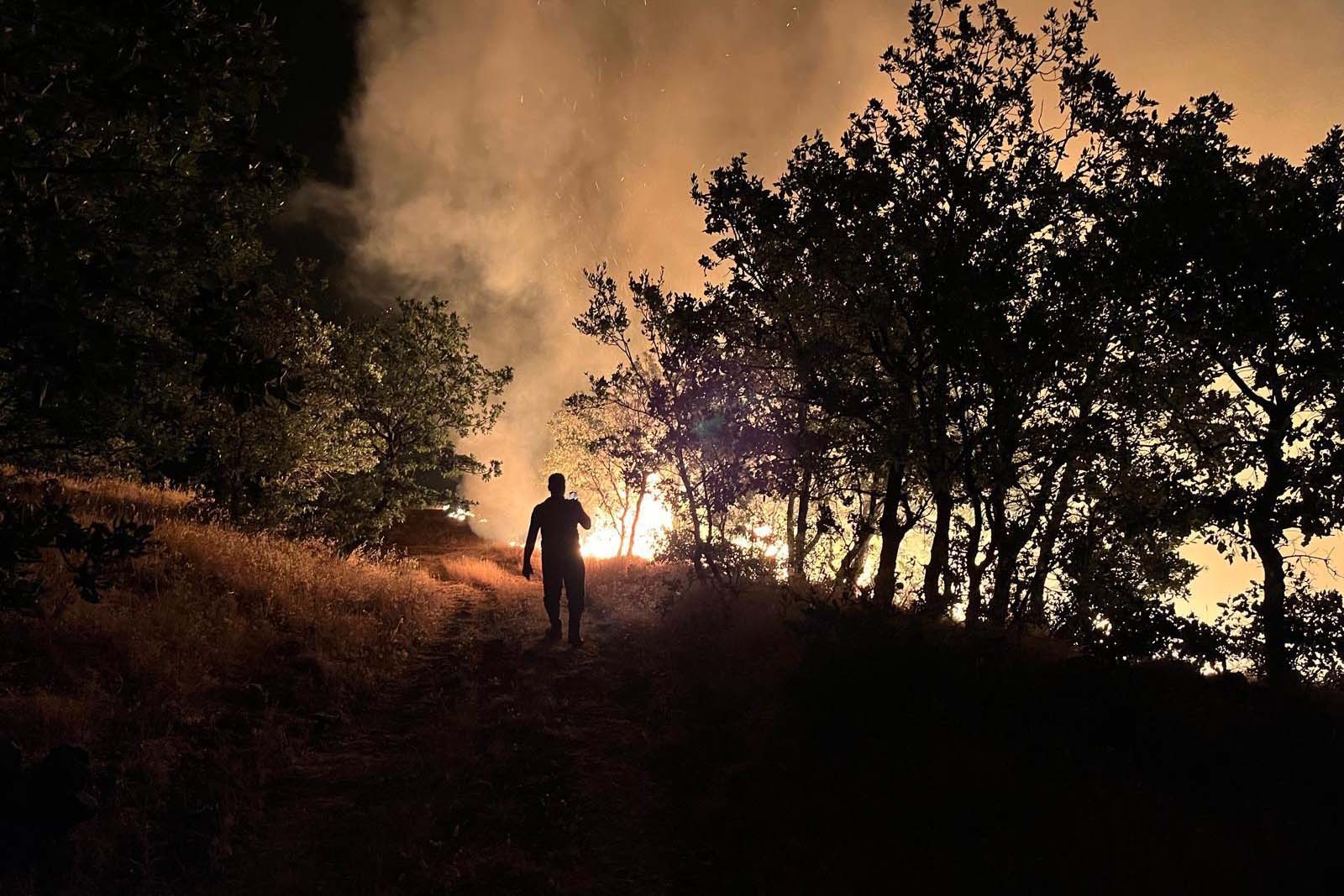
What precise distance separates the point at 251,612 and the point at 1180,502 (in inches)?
529

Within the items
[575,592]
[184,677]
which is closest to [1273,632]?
[575,592]

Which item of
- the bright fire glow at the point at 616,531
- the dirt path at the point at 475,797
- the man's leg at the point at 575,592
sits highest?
the bright fire glow at the point at 616,531

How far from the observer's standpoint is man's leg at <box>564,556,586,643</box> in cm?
1230

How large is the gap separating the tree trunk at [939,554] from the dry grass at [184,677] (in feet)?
28.5

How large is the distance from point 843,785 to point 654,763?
2.34 metres

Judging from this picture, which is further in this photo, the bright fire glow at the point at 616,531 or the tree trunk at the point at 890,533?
the bright fire glow at the point at 616,531

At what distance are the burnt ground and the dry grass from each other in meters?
0.51

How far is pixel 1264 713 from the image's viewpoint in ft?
22.6

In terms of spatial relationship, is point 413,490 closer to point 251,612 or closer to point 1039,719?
point 251,612

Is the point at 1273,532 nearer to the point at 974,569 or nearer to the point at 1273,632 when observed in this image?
the point at 1273,632

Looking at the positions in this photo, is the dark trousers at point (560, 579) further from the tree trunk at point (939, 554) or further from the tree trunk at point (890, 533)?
the tree trunk at point (939, 554)

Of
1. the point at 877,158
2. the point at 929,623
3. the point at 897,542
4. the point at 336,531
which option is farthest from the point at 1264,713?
the point at 336,531

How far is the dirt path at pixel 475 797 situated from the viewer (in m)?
5.22

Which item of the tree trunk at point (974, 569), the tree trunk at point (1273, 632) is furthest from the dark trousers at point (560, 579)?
the tree trunk at point (1273, 632)
